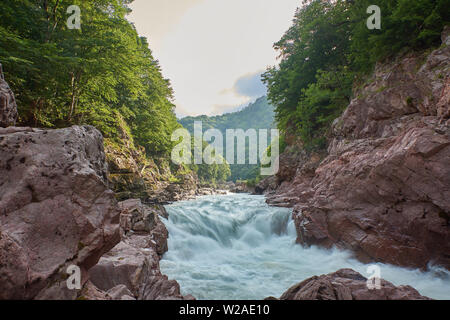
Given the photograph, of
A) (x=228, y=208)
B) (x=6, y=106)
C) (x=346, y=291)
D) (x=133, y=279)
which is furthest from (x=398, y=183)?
(x=228, y=208)

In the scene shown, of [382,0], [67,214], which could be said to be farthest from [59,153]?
[382,0]

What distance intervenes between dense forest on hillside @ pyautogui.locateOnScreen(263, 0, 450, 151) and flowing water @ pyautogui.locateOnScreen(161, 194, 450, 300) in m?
8.84

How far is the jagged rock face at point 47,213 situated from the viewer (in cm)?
226

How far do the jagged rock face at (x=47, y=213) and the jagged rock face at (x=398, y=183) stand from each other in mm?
7002

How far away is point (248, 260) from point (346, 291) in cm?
532

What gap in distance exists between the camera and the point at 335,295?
3.25 metres

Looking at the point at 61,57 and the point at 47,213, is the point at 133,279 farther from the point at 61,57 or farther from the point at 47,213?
the point at 61,57

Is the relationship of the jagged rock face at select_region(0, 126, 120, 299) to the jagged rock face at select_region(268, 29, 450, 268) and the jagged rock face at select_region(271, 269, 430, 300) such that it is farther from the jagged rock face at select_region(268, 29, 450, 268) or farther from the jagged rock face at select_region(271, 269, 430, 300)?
the jagged rock face at select_region(268, 29, 450, 268)

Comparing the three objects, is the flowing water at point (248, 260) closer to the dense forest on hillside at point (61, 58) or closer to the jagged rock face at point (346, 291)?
the jagged rock face at point (346, 291)

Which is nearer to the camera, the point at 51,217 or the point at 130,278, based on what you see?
the point at 51,217

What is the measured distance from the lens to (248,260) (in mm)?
8094

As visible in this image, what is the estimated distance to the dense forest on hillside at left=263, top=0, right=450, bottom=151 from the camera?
7.93m

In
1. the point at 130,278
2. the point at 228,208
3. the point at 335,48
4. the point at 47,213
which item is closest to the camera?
the point at 47,213

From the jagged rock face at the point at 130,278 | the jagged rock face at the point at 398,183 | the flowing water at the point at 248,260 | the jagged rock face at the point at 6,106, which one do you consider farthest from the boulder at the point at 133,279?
the jagged rock face at the point at 398,183
